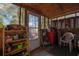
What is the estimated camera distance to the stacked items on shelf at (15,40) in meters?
2.20

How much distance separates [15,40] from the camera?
7.54 ft

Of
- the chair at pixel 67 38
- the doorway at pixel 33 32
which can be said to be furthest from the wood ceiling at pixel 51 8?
the chair at pixel 67 38

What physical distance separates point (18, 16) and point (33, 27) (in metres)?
0.32

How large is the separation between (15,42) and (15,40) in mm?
34

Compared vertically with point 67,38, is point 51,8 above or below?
above

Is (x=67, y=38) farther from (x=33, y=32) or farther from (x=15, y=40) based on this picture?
(x=15, y=40)

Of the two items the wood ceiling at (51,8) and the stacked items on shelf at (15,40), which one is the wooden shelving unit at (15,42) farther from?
the wood ceiling at (51,8)

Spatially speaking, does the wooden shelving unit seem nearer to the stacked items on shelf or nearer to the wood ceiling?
the stacked items on shelf

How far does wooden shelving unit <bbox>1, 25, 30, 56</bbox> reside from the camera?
2.18 metres

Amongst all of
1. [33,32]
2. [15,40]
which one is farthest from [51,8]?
[15,40]

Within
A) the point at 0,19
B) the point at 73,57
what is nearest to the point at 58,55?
the point at 73,57

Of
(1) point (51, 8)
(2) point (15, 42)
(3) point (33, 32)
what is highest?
(1) point (51, 8)

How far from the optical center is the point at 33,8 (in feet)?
7.54

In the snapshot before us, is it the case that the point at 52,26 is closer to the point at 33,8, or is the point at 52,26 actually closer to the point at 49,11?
the point at 49,11
